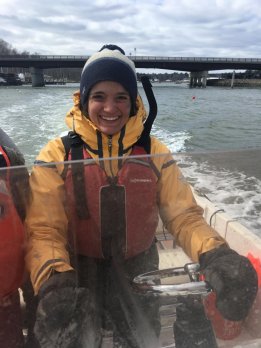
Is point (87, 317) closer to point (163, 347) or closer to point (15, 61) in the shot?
point (163, 347)

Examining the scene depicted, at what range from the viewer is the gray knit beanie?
1.84 m

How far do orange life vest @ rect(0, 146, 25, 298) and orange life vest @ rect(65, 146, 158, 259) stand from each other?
235mm

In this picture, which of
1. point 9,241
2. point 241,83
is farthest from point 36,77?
point 9,241

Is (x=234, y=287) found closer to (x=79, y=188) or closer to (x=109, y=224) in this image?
(x=109, y=224)

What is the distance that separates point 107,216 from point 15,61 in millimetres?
50879

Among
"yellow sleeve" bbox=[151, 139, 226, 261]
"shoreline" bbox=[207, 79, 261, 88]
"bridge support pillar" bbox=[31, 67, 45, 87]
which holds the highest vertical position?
"yellow sleeve" bbox=[151, 139, 226, 261]

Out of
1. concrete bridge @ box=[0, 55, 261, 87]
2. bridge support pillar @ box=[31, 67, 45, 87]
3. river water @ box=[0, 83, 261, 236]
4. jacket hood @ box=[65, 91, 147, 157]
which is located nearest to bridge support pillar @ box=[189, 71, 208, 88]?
concrete bridge @ box=[0, 55, 261, 87]

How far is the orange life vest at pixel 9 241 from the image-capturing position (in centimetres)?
144

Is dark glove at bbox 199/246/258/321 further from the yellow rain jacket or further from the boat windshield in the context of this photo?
the yellow rain jacket

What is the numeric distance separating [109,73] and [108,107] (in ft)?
0.57

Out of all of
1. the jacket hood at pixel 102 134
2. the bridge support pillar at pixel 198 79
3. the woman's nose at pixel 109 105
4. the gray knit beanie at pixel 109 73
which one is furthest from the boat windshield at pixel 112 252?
the bridge support pillar at pixel 198 79

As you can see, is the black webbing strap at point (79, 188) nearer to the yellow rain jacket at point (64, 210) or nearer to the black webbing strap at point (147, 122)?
the yellow rain jacket at point (64, 210)

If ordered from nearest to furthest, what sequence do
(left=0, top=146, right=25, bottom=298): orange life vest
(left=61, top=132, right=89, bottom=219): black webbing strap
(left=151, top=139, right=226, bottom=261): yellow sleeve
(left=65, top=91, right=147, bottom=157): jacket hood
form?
(left=0, top=146, right=25, bottom=298): orange life vest, (left=61, top=132, right=89, bottom=219): black webbing strap, (left=151, top=139, right=226, bottom=261): yellow sleeve, (left=65, top=91, right=147, bottom=157): jacket hood

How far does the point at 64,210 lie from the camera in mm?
1585
